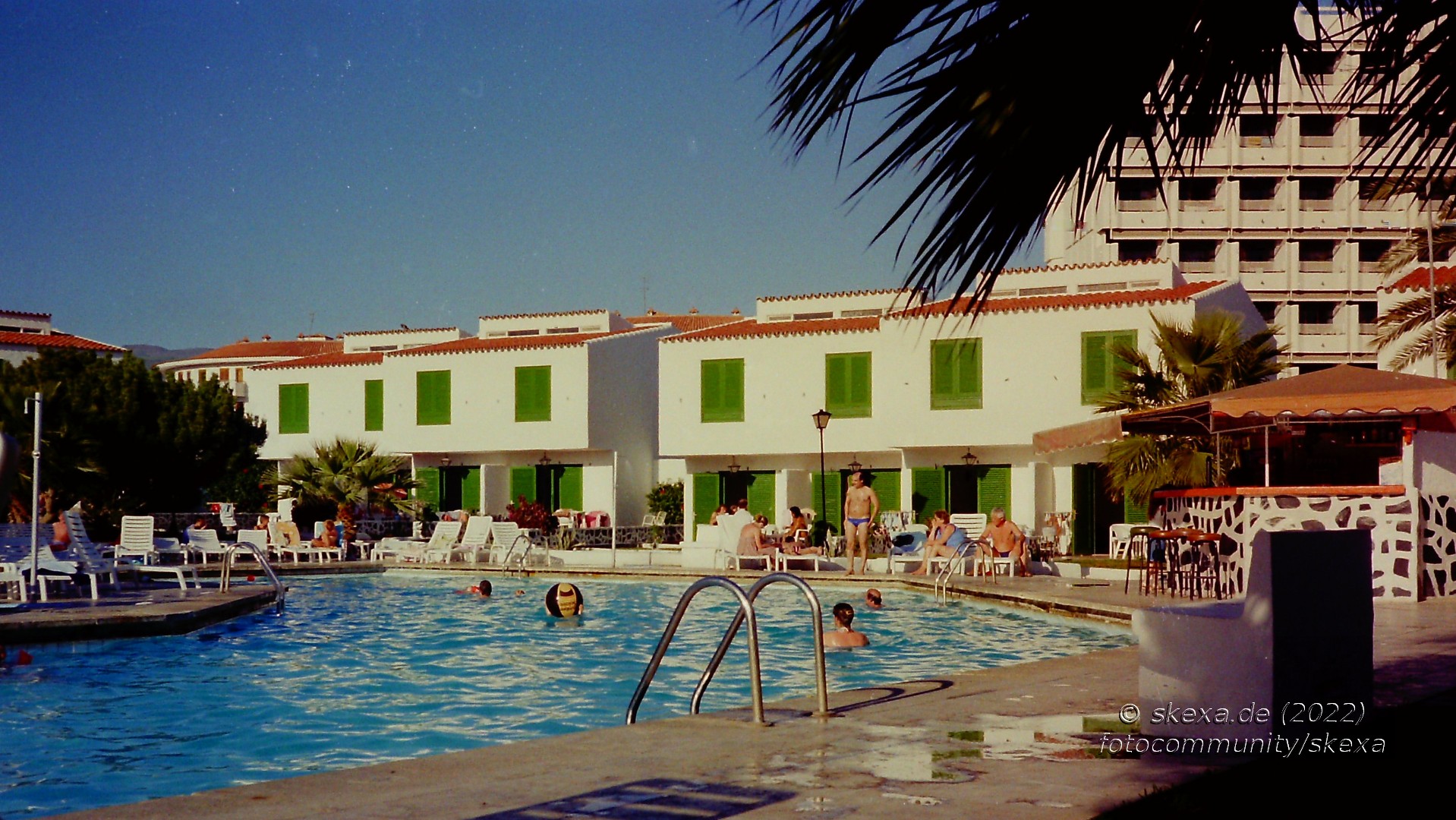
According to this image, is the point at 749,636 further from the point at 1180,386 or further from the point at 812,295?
the point at 812,295

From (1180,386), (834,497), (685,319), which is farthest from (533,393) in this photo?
(1180,386)

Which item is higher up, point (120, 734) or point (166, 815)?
point (166, 815)

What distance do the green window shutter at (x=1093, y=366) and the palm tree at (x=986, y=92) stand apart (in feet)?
83.8

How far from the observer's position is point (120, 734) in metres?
9.96

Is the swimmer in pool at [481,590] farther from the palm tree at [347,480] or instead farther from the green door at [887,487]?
the green door at [887,487]

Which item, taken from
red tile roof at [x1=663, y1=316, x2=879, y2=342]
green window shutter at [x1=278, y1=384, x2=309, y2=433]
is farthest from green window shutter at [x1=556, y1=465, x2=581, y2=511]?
green window shutter at [x1=278, y1=384, x2=309, y2=433]

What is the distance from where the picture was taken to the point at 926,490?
29109 mm

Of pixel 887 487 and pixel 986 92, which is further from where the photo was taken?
pixel 887 487

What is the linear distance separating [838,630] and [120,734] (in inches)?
262

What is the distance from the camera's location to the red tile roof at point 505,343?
35.5 metres

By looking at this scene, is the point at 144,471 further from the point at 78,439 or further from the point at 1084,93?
the point at 1084,93

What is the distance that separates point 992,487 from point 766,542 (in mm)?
6783

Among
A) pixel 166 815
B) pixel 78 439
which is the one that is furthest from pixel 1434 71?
pixel 78 439

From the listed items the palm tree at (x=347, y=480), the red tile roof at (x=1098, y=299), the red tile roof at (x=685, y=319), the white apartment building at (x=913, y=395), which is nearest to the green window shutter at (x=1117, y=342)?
the white apartment building at (x=913, y=395)
